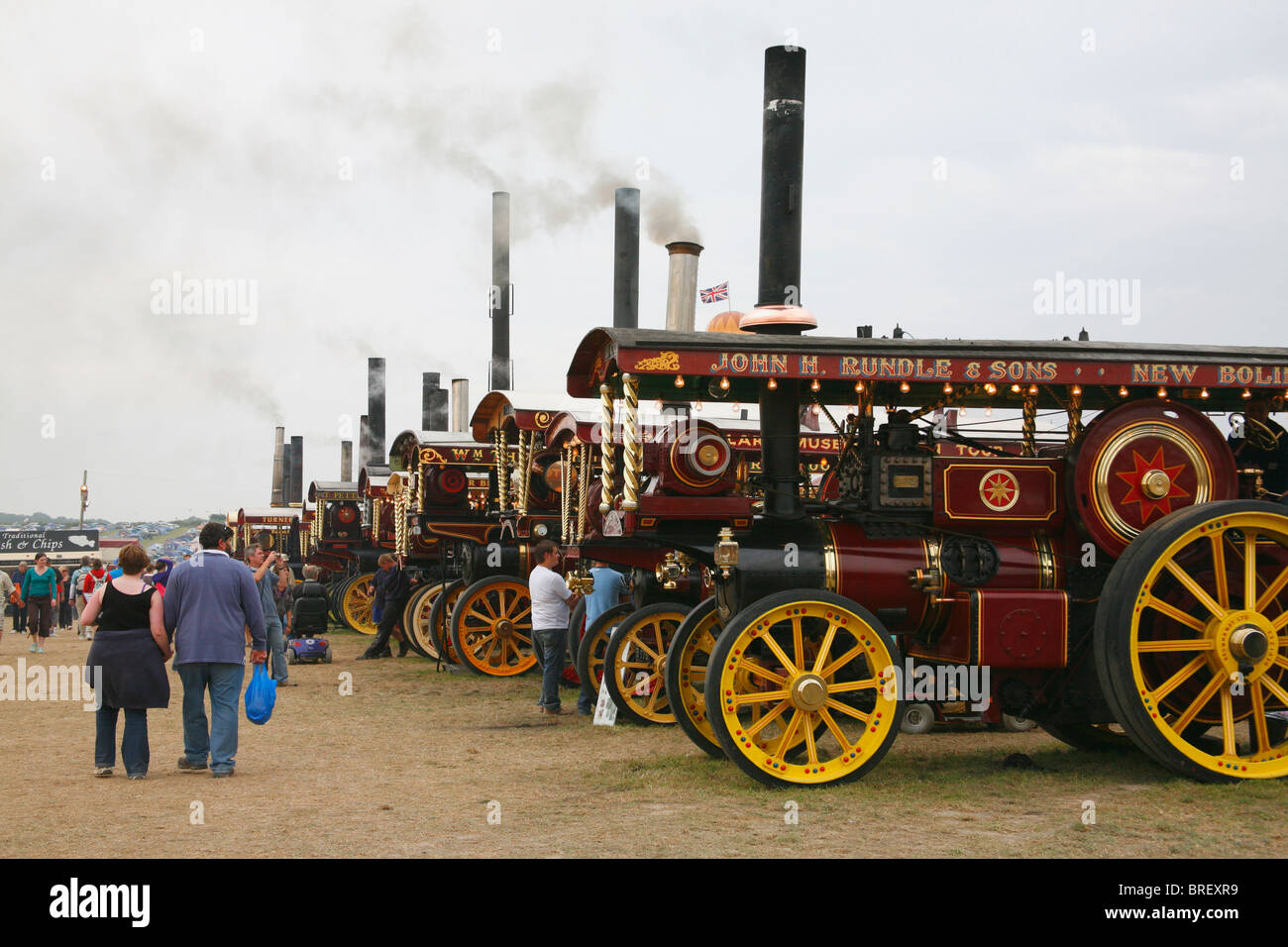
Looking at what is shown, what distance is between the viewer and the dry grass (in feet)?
20.2

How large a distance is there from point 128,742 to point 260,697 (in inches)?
32.2

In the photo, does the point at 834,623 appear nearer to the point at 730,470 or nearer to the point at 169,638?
the point at 730,470

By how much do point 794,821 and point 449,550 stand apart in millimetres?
11769

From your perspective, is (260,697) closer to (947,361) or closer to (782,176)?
(947,361)

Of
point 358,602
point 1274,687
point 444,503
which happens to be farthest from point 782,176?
point 358,602

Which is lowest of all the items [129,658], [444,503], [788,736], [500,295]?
[788,736]

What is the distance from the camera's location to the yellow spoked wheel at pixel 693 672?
27.6ft

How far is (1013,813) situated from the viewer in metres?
6.86

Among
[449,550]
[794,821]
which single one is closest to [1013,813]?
[794,821]

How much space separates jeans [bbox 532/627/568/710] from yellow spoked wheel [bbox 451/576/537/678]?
3242mm

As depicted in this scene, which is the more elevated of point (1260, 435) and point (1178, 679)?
point (1260, 435)

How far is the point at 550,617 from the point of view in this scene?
11352mm

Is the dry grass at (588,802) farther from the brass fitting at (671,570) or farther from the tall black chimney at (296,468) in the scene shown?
the tall black chimney at (296,468)

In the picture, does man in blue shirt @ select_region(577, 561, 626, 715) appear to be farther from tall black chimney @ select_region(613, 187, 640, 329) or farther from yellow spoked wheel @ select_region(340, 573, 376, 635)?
yellow spoked wheel @ select_region(340, 573, 376, 635)
